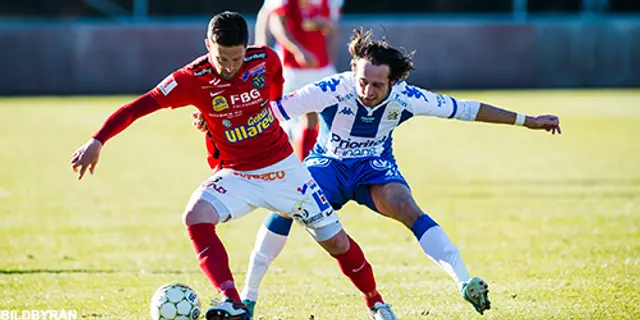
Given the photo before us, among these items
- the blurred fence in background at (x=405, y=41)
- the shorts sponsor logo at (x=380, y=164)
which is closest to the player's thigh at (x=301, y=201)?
the shorts sponsor logo at (x=380, y=164)

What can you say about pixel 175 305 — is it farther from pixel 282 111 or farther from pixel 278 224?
pixel 282 111

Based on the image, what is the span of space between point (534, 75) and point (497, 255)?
57.6 ft

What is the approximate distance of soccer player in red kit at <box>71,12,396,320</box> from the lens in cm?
509

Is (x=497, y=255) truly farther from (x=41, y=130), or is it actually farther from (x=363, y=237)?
(x=41, y=130)

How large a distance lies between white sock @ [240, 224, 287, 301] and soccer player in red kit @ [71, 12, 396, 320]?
0.40m

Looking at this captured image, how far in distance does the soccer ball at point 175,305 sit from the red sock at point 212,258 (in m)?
0.19

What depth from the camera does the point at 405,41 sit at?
2388 centimetres

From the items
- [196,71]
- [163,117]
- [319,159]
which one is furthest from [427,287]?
[163,117]

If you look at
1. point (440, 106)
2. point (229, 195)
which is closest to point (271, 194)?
point (229, 195)

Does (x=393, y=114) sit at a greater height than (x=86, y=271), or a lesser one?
greater

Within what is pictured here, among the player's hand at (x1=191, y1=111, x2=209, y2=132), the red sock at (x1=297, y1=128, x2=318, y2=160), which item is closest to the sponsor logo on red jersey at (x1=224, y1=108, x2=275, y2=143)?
the player's hand at (x1=191, y1=111, x2=209, y2=132)

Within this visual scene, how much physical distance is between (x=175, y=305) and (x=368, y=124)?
161 centimetres

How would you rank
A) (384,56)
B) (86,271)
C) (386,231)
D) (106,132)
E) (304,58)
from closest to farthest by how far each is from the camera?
(106,132) → (384,56) → (86,271) → (386,231) → (304,58)

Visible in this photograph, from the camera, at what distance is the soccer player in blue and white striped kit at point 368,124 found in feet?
18.5
